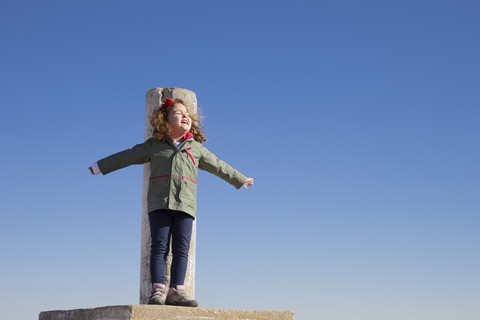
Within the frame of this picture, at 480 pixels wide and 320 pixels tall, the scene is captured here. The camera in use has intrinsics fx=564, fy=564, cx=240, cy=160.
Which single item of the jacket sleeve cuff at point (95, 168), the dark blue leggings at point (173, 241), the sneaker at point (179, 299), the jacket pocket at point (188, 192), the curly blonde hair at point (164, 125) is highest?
the curly blonde hair at point (164, 125)

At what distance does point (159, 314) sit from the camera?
5.12m

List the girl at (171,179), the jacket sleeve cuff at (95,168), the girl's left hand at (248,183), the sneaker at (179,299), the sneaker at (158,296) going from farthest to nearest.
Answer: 1. the girl's left hand at (248,183)
2. the jacket sleeve cuff at (95,168)
3. the girl at (171,179)
4. the sneaker at (179,299)
5. the sneaker at (158,296)

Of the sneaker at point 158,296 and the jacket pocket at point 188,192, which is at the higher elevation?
the jacket pocket at point 188,192

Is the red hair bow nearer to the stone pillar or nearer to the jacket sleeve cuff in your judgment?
the stone pillar

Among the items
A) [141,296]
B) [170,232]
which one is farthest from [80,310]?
[170,232]

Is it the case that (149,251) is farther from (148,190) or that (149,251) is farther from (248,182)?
(248,182)

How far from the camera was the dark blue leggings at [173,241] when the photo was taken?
569 centimetres

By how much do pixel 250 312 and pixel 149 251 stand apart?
1.32m

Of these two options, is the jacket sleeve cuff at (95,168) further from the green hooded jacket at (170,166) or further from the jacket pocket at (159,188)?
the jacket pocket at (159,188)

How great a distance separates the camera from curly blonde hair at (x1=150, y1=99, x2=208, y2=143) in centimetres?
609

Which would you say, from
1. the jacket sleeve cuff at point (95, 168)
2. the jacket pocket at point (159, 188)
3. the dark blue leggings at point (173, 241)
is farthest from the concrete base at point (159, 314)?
the jacket sleeve cuff at point (95, 168)

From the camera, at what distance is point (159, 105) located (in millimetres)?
6426

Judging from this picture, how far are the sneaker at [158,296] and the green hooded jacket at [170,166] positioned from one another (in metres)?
0.80

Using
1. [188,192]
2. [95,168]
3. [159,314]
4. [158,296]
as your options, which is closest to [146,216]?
[188,192]
